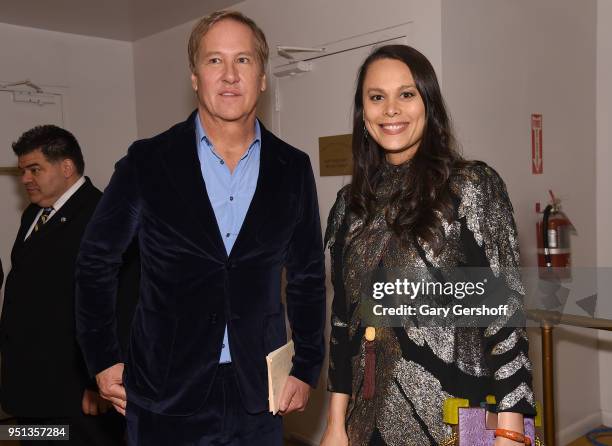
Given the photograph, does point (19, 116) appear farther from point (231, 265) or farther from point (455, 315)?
point (455, 315)

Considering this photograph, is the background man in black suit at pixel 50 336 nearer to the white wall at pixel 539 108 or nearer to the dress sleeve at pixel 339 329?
the dress sleeve at pixel 339 329

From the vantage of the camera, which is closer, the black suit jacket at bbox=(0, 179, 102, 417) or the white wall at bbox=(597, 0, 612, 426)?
the black suit jacket at bbox=(0, 179, 102, 417)

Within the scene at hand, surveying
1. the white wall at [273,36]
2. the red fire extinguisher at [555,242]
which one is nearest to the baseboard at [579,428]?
the red fire extinguisher at [555,242]

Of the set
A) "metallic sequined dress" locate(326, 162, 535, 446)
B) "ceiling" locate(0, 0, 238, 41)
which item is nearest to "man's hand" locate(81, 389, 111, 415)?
"metallic sequined dress" locate(326, 162, 535, 446)

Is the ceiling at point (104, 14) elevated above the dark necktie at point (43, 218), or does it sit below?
above

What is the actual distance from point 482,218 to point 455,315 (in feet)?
0.82

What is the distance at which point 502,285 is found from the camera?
1438 mm

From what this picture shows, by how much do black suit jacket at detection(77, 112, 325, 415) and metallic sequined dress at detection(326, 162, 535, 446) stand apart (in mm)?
310

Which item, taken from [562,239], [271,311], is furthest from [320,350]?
[562,239]

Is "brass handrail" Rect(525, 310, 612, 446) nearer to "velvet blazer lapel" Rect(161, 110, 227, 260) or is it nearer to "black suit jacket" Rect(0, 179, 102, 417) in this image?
"velvet blazer lapel" Rect(161, 110, 227, 260)

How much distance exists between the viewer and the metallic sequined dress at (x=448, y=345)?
1.42 m

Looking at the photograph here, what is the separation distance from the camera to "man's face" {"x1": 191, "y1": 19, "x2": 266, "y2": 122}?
A: 5.66 ft

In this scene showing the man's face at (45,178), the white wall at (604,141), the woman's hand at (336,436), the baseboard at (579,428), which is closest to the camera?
the woman's hand at (336,436)

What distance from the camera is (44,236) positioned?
2758 millimetres
